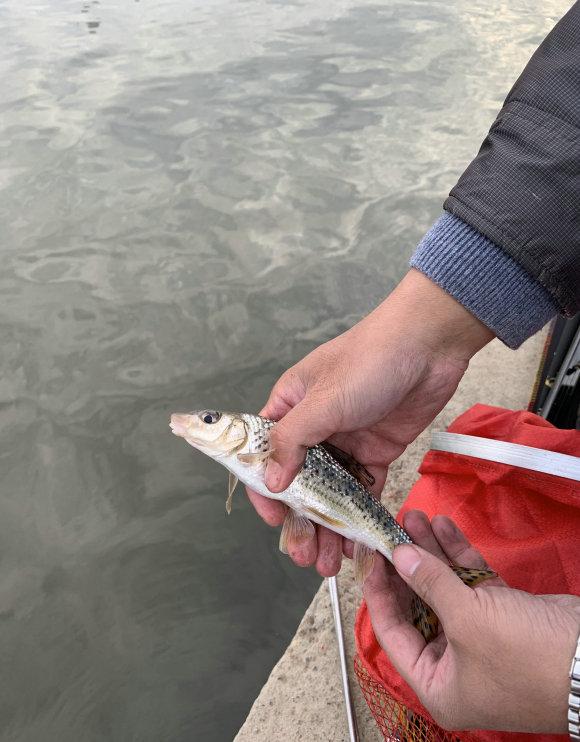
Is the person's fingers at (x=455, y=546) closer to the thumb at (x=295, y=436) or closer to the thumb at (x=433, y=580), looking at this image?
the thumb at (x=433, y=580)

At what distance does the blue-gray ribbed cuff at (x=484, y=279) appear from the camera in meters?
2.55

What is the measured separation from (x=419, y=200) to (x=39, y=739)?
702cm

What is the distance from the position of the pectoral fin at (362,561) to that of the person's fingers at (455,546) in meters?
0.34

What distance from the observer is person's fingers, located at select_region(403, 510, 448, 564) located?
2.69m

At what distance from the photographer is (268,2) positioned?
51.2ft

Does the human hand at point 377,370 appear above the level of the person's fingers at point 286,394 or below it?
above

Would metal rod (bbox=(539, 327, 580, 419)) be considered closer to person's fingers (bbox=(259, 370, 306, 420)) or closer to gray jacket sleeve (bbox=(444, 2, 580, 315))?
gray jacket sleeve (bbox=(444, 2, 580, 315))

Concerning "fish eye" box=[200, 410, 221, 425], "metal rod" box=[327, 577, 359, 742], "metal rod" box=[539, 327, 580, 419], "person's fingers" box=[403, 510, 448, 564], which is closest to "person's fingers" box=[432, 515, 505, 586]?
"person's fingers" box=[403, 510, 448, 564]

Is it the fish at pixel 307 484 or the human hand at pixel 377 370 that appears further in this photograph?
the fish at pixel 307 484

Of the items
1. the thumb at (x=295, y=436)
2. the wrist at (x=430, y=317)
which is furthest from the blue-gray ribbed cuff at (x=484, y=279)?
the thumb at (x=295, y=436)

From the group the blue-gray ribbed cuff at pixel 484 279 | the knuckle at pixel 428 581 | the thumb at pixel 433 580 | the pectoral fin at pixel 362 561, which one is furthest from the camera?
the pectoral fin at pixel 362 561

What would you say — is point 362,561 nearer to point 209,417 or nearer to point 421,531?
point 421,531

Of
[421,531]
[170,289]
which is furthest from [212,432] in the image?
[170,289]

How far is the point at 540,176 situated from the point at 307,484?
5.54ft
